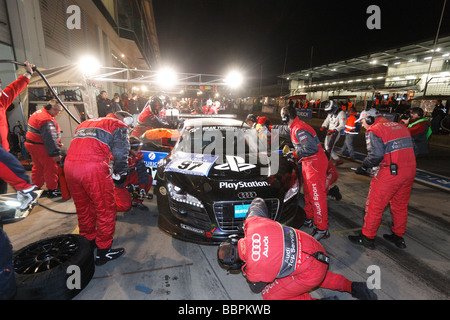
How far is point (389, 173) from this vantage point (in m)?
2.77

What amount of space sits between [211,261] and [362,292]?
1.58 m

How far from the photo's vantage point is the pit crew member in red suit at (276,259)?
159 cm

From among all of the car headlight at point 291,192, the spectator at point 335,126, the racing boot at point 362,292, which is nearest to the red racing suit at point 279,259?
the racing boot at point 362,292

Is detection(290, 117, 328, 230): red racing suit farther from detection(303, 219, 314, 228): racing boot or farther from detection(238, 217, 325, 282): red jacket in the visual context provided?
detection(238, 217, 325, 282): red jacket

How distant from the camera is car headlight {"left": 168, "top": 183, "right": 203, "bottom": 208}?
8.38 ft

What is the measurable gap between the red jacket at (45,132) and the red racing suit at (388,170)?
5225mm

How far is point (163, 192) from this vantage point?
2822mm

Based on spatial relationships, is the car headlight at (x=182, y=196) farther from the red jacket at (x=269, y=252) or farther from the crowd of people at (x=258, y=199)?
the red jacket at (x=269, y=252)

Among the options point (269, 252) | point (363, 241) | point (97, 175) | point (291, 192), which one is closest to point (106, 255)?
point (97, 175)

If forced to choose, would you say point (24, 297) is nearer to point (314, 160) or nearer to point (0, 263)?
point (0, 263)

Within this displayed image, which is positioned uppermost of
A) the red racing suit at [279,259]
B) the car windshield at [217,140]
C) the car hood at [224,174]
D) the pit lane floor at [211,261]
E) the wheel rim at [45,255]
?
the car windshield at [217,140]

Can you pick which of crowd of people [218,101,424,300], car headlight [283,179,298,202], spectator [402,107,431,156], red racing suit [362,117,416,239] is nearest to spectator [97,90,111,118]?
crowd of people [218,101,424,300]

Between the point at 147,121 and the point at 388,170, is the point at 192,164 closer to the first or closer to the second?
the point at 388,170

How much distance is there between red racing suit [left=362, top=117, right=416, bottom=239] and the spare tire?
3441 millimetres
